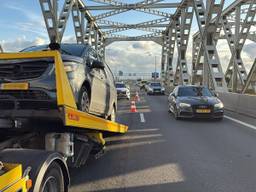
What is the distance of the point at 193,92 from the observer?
1345cm

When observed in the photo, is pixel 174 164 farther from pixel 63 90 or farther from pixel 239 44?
pixel 239 44

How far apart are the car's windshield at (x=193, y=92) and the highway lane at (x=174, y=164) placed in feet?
13.7

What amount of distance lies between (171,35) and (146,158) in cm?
4691

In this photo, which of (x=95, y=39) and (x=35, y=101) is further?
(x=95, y=39)

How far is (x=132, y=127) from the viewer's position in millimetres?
10367

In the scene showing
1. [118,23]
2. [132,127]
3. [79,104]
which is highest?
[118,23]

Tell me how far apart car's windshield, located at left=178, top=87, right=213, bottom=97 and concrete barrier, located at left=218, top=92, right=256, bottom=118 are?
183cm

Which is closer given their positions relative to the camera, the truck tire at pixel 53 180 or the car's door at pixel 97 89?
the truck tire at pixel 53 180

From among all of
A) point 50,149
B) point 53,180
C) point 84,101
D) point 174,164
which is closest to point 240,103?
point 174,164

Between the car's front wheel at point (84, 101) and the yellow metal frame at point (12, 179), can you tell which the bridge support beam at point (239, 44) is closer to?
the car's front wheel at point (84, 101)

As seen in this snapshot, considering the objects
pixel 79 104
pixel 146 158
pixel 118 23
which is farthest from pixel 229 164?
pixel 118 23

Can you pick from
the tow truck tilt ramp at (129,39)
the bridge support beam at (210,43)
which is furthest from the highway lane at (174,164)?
the bridge support beam at (210,43)

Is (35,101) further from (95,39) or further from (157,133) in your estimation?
(95,39)

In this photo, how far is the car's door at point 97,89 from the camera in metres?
6.22
